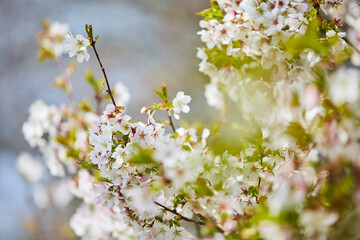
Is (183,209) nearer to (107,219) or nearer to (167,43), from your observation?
(107,219)

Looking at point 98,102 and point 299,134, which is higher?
point 98,102

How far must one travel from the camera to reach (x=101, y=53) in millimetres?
4473

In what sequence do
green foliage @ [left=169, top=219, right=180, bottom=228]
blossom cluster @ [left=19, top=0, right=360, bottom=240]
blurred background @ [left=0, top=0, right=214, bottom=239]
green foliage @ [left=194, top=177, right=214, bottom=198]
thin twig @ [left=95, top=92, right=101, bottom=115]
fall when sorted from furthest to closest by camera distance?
blurred background @ [left=0, top=0, right=214, bottom=239]
thin twig @ [left=95, top=92, right=101, bottom=115]
green foliage @ [left=169, top=219, right=180, bottom=228]
green foliage @ [left=194, top=177, right=214, bottom=198]
blossom cluster @ [left=19, top=0, right=360, bottom=240]

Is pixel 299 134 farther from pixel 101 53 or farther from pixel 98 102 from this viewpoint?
pixel 101 53

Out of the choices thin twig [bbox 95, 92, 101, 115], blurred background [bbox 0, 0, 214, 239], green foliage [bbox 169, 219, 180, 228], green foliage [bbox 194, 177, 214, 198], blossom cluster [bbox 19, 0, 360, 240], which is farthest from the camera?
blurred background [bbox 0, 0, 214, 239]

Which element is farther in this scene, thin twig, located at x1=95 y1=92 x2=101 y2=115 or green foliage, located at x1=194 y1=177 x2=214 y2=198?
thin twig, located at x1=95 y1=92 x2=101 y2=115

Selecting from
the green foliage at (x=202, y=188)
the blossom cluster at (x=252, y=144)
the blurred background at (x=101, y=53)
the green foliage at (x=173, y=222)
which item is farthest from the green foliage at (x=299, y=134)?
the blurred background at (x=101, y=53)

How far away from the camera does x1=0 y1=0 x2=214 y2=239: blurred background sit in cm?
392

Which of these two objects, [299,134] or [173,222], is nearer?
[299,134]

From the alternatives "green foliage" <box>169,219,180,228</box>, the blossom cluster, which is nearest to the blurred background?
the blossom cluster

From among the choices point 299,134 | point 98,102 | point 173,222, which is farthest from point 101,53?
point 299,134

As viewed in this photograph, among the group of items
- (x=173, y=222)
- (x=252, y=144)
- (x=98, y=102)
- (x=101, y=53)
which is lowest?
(x=173, y=222)

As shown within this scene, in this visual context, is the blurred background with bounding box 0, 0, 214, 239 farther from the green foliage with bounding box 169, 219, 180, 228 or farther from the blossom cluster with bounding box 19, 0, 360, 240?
the green foliage with bounding box 169, 219, 180, 228

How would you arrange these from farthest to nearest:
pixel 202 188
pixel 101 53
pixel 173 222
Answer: pixel 101 53 < pixel 173 222 < pixel 202 188
